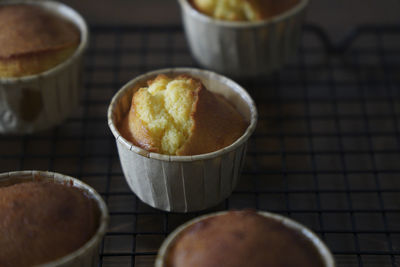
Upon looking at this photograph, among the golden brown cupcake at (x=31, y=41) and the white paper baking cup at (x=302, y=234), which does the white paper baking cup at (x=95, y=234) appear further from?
the golden brown cupcake at (x=31, y=41)

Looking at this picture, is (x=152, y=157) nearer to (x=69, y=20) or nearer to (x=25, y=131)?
(x=25, y=131)

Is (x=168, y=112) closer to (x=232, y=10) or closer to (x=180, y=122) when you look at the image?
(x=180, y=122)

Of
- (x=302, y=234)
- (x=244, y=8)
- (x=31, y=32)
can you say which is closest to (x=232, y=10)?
(x=244, y=8)

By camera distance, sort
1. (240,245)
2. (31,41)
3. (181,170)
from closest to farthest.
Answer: (240,245)
(181,170)
(31,41)

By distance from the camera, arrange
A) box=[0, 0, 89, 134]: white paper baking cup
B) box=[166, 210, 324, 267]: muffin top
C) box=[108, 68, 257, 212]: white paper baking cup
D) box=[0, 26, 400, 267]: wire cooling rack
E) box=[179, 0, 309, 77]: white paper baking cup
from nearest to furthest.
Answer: box=[166, 210, 324, 267]: muffin top < box=[108, 68, 257, 212]: white paper baking cup < box=[0, 26, 400, 267]: wire cooling rack < box=[0, 0, 89, 134]: white paper baking cup < box=[179, 0, 309, 77]: white paper baking cup

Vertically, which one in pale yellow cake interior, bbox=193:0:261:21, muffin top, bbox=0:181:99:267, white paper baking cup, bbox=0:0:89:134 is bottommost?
white paper baking cup, bbox=0:0:89:134

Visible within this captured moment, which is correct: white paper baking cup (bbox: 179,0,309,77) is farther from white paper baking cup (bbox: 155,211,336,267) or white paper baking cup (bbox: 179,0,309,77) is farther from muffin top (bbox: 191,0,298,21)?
white paper baking cup (bbox: 155,211,336,267)

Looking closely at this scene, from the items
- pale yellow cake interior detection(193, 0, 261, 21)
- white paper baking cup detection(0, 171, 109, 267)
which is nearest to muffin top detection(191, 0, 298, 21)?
pale yellow cake interior detection(193, 0, 261, 21)
